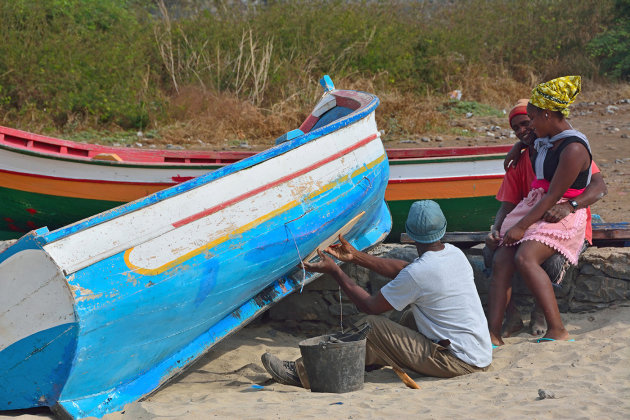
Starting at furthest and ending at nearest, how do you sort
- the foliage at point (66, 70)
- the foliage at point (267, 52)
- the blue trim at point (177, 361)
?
the foliage at point (267, 52), the foliage at point (66, 70), the blue trim at point (177, 361)

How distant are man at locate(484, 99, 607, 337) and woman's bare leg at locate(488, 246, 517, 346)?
19cm

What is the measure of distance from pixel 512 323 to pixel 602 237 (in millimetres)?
1006

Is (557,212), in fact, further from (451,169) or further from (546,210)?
(451,169)

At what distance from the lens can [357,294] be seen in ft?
14.1

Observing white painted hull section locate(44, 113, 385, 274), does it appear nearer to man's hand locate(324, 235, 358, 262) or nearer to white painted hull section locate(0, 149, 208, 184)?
man's hand locate(324, 235, 358, 262)

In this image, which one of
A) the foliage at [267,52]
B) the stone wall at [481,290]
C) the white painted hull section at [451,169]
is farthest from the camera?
the foliage at [267,52]

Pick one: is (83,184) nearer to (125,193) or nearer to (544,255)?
(125,193)

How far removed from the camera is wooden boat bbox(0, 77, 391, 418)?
11.9 feet

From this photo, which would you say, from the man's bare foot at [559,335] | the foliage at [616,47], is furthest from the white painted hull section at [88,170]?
the foliage at [616,47]

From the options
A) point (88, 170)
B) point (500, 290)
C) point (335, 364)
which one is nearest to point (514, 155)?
point (500, 290)

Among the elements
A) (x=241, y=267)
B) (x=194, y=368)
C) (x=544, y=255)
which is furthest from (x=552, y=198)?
(x=194, y=368)

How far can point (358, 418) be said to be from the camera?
141 inches

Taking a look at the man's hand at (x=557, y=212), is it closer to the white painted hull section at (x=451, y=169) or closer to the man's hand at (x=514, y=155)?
the man's hand at (x=514, y=155)

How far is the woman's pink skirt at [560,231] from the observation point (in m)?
4.84
